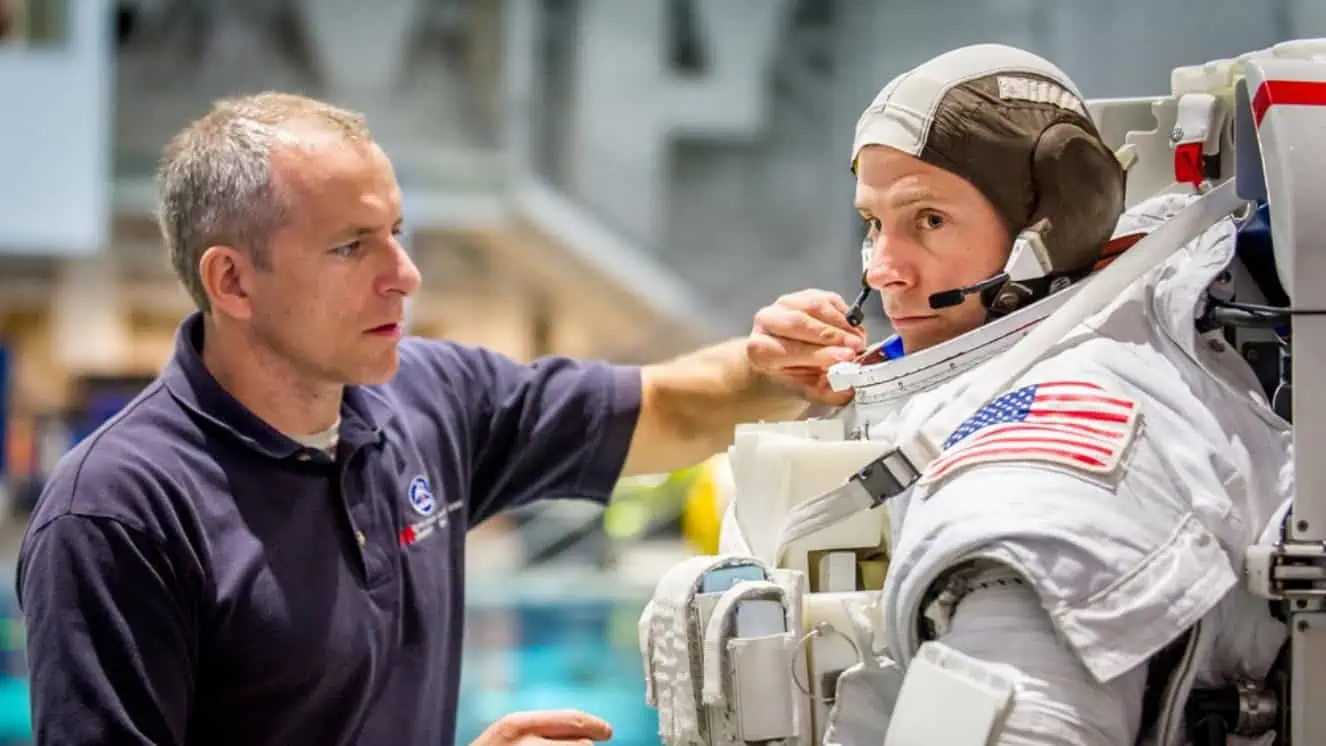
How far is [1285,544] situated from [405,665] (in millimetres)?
1272

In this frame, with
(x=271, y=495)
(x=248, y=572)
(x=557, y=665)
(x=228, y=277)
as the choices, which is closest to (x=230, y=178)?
(x=228, y=277)

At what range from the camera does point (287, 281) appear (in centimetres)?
208

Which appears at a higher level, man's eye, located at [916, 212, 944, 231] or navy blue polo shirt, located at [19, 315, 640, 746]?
man's eye, located at [916, 212, 944, 231]

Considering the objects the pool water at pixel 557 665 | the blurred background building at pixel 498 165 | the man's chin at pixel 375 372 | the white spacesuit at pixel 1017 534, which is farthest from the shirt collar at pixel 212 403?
the blurred background building at pixel 498 165

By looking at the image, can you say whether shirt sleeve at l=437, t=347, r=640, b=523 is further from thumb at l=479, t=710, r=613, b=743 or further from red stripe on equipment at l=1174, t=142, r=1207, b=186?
red stripe on equipment at l=1174, t=142, r=1207, b=186

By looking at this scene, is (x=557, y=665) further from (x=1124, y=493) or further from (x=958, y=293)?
(x=1124, y=493)

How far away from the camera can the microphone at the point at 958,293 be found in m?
1.60

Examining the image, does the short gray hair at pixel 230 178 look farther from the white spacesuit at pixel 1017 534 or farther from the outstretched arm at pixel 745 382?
the white spacesuit at pixel 1017 534

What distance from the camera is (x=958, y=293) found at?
1615 mm

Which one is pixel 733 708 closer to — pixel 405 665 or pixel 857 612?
pixel 857 612

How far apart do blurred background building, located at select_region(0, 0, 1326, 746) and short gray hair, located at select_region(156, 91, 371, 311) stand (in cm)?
601

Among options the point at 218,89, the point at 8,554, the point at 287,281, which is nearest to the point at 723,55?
the point at 218,89

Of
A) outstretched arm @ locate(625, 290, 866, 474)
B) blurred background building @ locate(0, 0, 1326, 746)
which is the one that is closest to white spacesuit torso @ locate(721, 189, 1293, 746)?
outstretched arm @ locate(625, 290, 866, 474)

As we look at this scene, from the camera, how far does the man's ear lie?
6.83 feet
